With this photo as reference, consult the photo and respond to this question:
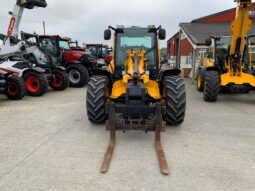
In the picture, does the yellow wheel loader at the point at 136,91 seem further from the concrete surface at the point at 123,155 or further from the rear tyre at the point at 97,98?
the concrete surface at the point at 123,155

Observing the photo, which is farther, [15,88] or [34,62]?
[34,62]

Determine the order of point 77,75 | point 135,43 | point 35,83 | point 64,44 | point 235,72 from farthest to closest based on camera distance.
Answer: point 64,44, point 77,75, point 35,83, point 235,72, point 135,43

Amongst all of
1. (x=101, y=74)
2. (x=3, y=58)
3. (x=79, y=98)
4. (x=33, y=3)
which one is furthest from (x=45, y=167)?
(x=33, y=3)

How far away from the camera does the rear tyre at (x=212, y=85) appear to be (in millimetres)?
8086

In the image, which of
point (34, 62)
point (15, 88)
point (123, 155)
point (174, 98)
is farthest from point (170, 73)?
point (34, 62)

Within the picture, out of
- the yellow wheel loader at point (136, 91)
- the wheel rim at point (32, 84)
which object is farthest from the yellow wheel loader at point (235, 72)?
the wheel rim at point (32, 84)

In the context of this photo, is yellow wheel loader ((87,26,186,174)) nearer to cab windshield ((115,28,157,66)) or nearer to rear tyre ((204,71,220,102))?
cab windshield ((115,28,157,66))

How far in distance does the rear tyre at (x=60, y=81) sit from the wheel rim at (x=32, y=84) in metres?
1.41

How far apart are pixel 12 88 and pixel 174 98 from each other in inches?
230

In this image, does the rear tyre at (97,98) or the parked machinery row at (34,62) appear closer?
the rear tyre at (97,98)

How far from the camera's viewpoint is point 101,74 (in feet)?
18.6

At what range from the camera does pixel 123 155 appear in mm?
4121

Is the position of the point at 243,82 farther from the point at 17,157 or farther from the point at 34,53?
the point at 34,53

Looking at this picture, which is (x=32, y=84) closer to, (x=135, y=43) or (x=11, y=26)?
(x=11, y=26)
